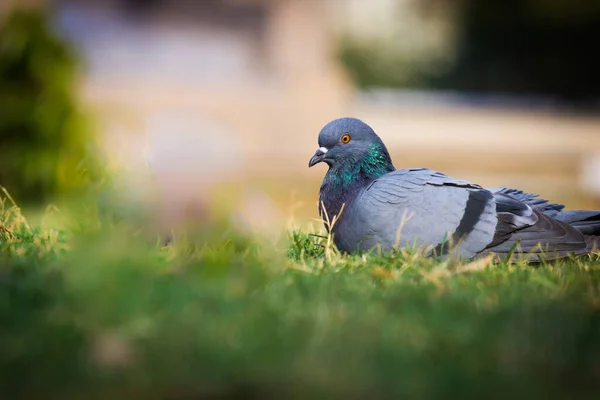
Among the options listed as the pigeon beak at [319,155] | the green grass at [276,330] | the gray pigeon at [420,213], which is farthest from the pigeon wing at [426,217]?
the green grass at [276,330]

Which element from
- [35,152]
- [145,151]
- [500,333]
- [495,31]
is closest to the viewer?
[500,333]

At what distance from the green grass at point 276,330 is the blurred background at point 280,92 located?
3077mm

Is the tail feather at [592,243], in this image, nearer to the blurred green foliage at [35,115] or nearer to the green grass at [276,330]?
the green grass at [276,330]

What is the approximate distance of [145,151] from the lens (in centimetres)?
456

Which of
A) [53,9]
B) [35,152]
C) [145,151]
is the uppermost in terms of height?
[53,9]

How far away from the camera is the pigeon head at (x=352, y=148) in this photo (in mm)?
4328

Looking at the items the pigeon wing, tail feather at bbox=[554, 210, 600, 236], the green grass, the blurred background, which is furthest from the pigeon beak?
the blurred background

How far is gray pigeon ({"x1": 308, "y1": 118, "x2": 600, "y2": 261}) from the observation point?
13.1 ft

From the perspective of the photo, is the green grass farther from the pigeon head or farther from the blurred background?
the blurred background

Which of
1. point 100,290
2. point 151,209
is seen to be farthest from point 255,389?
point 151,209

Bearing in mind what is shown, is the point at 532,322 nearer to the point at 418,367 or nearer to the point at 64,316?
the point at 418,367

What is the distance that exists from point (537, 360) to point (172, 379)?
42.4 inches

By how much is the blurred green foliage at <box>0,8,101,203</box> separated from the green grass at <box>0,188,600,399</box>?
5.21 metres

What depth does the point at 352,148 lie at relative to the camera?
434 centimetres
